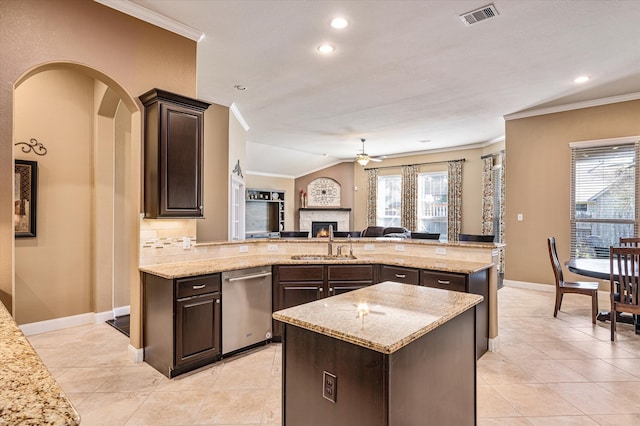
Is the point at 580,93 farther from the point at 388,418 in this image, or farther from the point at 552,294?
the point at 388,418

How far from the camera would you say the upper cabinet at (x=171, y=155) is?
2.99 meters

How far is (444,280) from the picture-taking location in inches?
128

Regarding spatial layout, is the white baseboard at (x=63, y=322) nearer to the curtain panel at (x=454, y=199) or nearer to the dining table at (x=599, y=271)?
the dining table at (x=599, y=271)

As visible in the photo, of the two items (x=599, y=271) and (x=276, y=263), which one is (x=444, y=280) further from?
(x=599, y=271)

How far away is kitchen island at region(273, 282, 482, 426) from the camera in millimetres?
1353

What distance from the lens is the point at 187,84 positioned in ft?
11.3

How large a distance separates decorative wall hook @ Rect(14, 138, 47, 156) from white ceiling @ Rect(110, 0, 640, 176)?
1.95m

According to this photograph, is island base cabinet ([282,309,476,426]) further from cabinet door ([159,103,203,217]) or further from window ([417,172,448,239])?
window ([417,172,448,239])

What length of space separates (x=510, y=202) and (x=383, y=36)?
4.32m

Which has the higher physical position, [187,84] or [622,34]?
[622,34]

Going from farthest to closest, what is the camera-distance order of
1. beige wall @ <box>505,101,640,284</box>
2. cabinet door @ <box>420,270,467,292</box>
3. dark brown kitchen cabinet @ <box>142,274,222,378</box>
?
beige wall @ <box>505,101,640,284</box> < cabinet door @ <box>420,270,467,292</box> < dark brown kitchen cabinet @ <box>142,274,222,378</box>

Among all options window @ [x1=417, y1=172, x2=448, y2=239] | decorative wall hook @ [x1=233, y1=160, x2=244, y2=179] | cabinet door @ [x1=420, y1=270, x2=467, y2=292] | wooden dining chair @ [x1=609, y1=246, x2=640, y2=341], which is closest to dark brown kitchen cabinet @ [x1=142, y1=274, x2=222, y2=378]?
cabinet door @ [x1=420, y1=270, x2=467, y2=292]

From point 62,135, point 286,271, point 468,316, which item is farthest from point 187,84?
point 468,316

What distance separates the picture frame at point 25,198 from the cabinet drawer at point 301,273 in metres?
2.80
